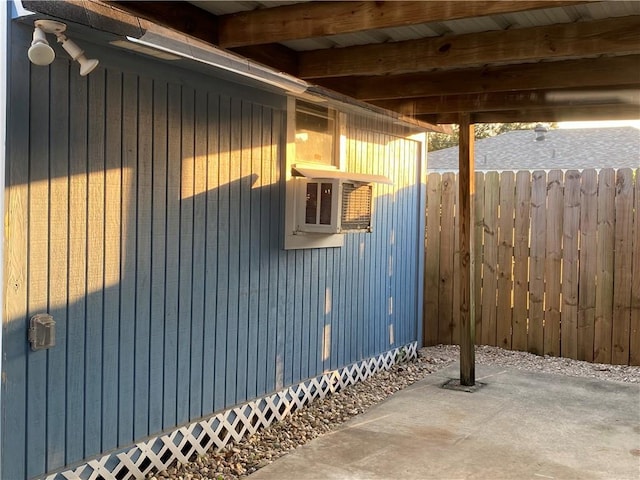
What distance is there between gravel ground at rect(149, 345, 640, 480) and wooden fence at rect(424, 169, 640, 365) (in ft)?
0.71

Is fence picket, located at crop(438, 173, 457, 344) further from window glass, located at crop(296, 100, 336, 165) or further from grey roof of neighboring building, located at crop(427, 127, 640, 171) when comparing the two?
grey roof of neighboring building, located at crop(427, 127, 640, 171)

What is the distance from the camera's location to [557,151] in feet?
38.1

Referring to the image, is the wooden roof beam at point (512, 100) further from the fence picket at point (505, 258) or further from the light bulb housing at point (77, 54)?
the light bulb housing at point (77, 54)

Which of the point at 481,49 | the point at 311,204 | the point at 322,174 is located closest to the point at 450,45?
the point at 481,49

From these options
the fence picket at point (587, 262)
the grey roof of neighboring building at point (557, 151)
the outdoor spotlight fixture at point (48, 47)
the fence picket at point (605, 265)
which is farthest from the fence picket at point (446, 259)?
the outdoor spotlight fixture at point (48, 47)

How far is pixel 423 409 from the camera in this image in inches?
191

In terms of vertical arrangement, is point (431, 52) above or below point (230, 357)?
above

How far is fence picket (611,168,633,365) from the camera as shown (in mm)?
6184

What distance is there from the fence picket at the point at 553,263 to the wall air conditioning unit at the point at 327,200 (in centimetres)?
271

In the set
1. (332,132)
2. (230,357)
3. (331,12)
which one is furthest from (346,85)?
(230,357)

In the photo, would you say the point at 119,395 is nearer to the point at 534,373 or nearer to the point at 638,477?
the point at 638,477

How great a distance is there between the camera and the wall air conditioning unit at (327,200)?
4.47 meters

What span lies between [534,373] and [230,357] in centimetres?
332

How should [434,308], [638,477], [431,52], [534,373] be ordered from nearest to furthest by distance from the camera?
[638,477] < [431,52] < [534,373] < [434,308]
